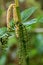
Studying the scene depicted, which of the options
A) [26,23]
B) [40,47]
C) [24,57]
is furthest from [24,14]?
[40,47]

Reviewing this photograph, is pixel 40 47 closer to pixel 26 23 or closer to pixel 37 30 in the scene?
pixel 37 30

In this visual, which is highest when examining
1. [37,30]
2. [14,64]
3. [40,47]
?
[37,30]

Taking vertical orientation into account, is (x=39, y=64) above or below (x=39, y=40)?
below

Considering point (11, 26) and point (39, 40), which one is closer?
point (11, 26)

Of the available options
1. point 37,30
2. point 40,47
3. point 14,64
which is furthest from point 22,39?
point 14,64

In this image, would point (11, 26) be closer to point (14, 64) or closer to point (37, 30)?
point (37, 30)

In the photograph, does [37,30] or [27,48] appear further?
[37,30]

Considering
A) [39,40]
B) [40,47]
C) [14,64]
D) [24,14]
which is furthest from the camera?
[14,64]

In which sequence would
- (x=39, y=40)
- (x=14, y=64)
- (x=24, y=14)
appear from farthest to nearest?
(x=14, y=64)
(x=39, y=40)
(x=24, y=14)

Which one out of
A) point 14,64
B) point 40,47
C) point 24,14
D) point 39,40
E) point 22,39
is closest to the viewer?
point 22,39
